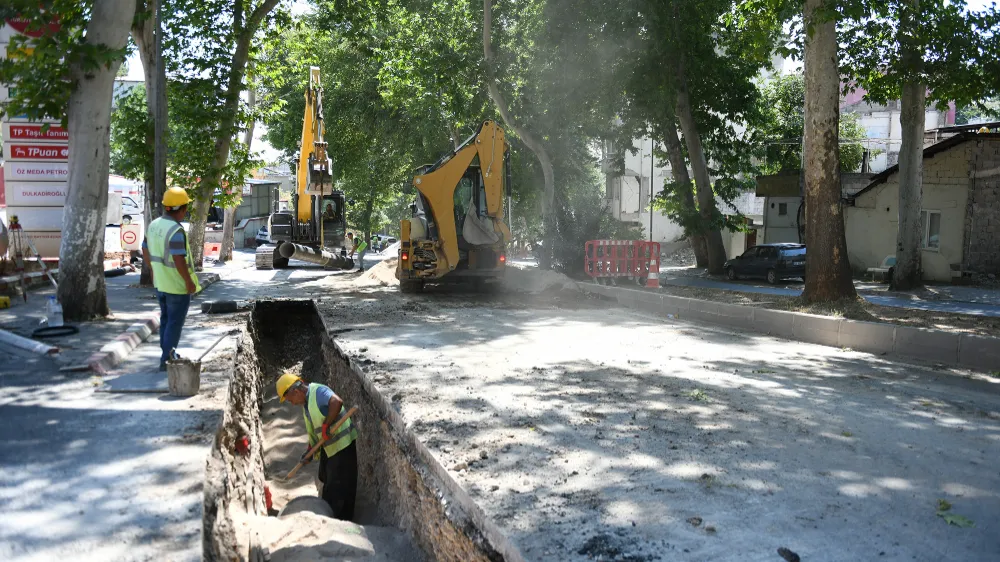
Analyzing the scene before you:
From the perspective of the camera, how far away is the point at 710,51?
24.2 metres

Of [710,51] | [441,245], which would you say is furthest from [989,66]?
[441,245]

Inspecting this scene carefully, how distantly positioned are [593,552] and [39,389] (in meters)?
5.56

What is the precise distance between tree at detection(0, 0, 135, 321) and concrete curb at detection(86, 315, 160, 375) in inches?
34.0

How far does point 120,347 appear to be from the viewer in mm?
9023

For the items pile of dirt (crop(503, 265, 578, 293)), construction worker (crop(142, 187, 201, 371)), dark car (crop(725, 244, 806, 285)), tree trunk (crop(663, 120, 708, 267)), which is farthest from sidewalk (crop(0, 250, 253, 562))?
dark car (crop(725, 244, 806, 285))

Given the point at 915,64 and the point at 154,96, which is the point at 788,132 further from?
the point at 154,96

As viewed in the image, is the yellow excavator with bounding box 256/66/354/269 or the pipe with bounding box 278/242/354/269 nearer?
the yellow excavator with bounding box 256/66/354/269

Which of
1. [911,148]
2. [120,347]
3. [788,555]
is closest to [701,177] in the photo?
[911,148]

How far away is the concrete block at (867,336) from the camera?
36.0 ft

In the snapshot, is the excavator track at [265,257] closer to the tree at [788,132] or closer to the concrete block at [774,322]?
the concrete block at [774,322]

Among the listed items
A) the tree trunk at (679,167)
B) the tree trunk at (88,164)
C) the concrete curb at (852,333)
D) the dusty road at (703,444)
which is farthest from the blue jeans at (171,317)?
the tree trunk at (679,167)

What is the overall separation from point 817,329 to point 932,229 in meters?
16.0

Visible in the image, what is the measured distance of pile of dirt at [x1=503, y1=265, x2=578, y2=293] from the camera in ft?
59.5

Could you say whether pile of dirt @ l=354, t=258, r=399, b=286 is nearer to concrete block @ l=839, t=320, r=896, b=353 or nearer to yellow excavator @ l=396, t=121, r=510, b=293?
yellow excavator @ l=396, t=121, r=510, b=293
